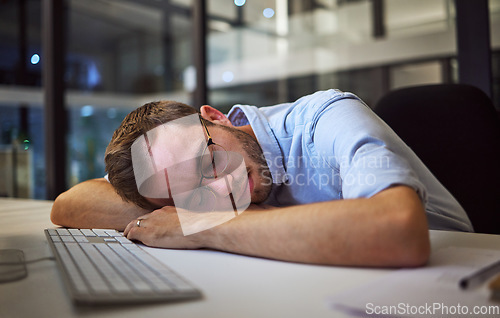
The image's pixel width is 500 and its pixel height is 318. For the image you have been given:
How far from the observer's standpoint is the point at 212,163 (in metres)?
0.88

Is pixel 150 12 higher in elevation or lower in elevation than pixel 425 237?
higher

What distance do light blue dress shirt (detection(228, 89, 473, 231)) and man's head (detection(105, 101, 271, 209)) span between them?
0.06 metres

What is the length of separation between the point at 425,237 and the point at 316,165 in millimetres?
403

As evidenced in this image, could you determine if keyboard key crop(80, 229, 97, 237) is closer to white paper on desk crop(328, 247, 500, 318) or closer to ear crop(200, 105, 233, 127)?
ear crop(200, 105, 233, 127)

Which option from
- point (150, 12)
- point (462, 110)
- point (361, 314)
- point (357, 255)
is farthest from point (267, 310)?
point (150, 12)

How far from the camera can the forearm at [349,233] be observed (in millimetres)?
554

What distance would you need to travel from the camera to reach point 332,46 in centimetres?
247

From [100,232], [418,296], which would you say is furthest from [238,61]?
[418,296]

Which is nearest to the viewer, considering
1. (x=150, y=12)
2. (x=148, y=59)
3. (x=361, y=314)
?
(x=361, y=314)

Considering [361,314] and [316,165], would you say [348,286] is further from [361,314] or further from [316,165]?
[316,165]

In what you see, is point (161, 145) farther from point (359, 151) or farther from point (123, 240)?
point (359, 151)

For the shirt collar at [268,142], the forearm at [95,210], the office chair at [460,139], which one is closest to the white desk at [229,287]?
the forearm at [95,210]

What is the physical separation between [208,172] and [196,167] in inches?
1.1

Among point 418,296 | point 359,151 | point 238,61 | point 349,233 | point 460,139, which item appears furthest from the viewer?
point 238,61
